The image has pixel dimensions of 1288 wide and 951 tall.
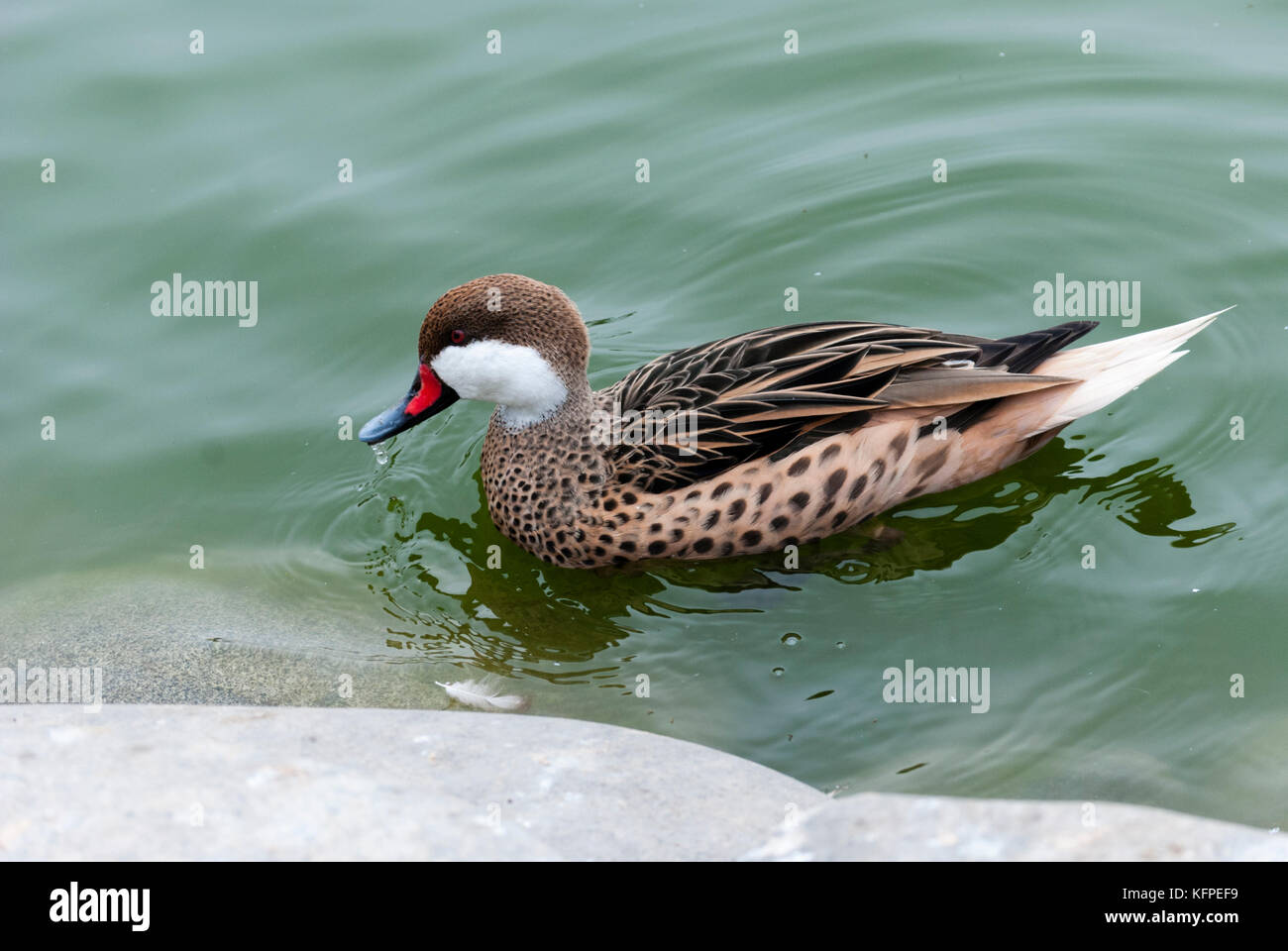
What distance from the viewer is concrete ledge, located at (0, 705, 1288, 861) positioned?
3621 mm

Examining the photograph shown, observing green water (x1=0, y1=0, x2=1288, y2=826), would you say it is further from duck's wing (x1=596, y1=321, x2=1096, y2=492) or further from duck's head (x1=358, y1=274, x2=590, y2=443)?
duck's head (x1=358, y1=274, x2=590, y2=443)

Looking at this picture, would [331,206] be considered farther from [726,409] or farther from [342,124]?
[726,409]

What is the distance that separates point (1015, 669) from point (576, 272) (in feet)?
12.5

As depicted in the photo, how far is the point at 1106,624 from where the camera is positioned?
6.09 m

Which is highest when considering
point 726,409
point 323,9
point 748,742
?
point 323,9

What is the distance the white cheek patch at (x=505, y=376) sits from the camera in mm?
6512

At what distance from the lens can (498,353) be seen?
652 centimetres

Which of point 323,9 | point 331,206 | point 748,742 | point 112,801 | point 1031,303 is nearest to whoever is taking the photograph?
point 112,801

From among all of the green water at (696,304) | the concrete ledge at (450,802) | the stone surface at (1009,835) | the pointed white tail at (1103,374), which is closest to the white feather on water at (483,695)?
the green water at (696,304)

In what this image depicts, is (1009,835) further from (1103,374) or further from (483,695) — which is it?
(1103,374)

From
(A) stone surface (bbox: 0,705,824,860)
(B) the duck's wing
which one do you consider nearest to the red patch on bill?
(B) the duck's wing

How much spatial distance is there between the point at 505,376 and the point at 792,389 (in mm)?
1375

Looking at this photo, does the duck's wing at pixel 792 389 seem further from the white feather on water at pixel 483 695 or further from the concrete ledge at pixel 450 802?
the concrete ledge at pixel 450 802

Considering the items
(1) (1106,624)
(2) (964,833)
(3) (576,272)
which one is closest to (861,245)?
(3) (576,272)
